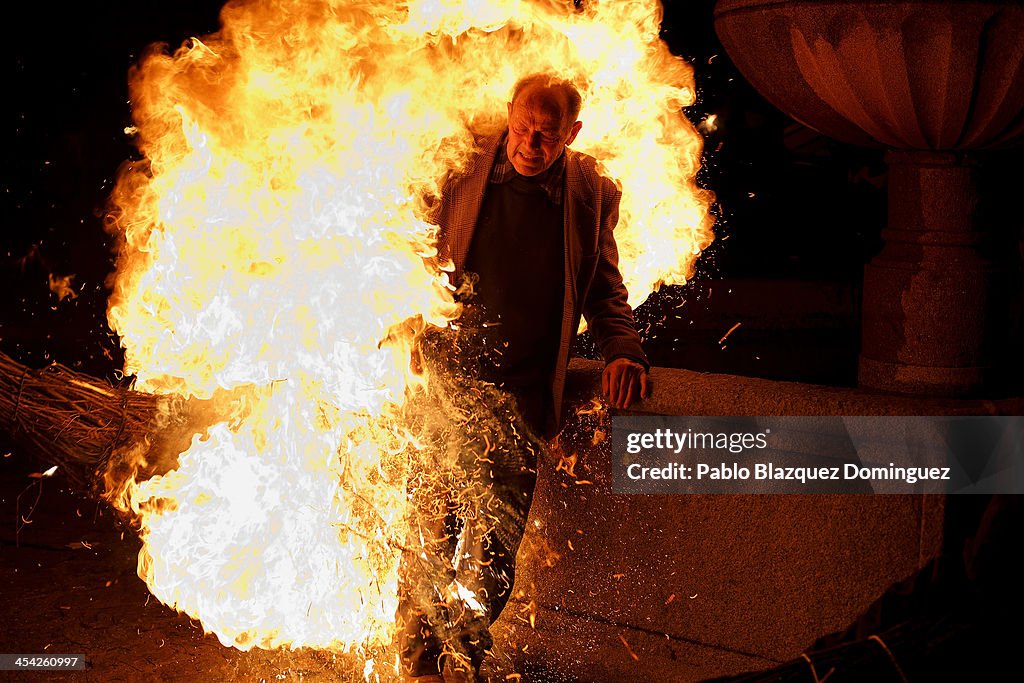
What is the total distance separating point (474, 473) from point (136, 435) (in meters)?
1.48

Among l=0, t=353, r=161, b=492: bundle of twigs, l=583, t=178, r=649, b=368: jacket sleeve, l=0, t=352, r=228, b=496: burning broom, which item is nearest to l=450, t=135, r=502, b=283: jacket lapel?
l=583, t=178, r=649, b=368: jacket sleeve

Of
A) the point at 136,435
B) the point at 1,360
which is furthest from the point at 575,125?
the point at 1,360

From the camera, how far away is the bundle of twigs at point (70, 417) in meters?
5.00

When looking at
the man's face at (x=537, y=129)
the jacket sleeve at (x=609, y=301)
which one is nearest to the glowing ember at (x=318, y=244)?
the man's face at (x=537, y=129)

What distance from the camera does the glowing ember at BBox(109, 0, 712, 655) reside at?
4750 millimetres

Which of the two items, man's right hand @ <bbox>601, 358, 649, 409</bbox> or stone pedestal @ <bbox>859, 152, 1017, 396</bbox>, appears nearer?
stone pedestal @ <bbox>859, 152, 1017, 396</bbox>

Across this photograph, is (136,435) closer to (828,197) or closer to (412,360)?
(412,360)

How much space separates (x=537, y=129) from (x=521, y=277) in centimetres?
55

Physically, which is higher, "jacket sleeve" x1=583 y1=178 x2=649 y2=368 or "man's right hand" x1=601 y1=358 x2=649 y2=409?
"jacket sleeve" x1=583 y1=178 x2=649 y2=368

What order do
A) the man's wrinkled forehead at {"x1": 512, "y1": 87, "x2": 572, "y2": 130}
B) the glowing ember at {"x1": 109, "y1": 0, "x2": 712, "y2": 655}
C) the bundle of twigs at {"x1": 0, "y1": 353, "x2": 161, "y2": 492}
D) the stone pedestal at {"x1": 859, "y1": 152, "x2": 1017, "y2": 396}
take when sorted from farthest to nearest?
the bundle of twigs at {"x1": 0, "y1": 353, "x2": 161, "y2": 492}, the glowing ember at {"x1": 109, "y1": 0, "x2": 712, "y2": 655}, the stone pedestal at {"x1": 859, "y1": 152, "x2": 1017, "y2": 396}, the man's wrinkled forehead at {"x1": 512, "y1": 87, "x2": 572, "y2": 130}

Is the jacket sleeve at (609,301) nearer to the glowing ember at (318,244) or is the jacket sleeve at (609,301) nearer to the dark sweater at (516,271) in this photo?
the dark sweater at (516,271)

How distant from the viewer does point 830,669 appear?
129 inches

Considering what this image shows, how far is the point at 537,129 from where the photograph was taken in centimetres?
438

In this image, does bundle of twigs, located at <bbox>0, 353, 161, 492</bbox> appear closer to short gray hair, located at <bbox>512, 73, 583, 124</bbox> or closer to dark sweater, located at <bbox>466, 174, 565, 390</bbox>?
dark sweater, located at <bbox>466, 174, 565, 390</bbox>
